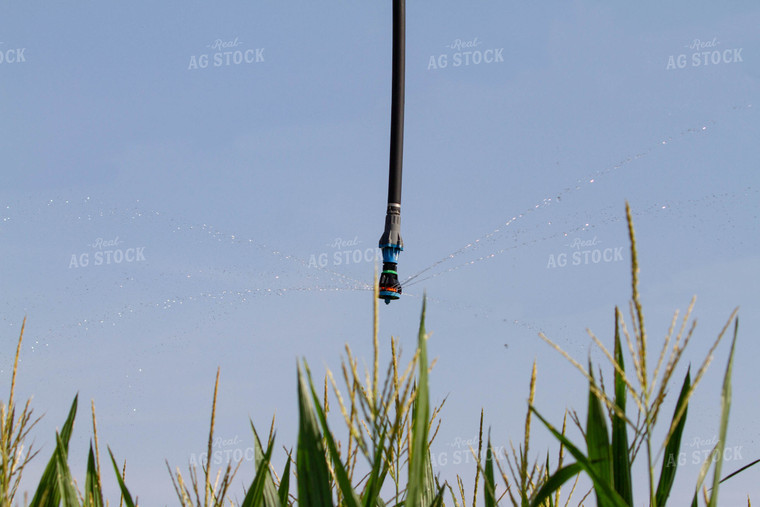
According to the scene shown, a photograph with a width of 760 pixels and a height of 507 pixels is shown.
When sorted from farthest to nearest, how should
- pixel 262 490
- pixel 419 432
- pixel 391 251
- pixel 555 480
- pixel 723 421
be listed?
pixel 391 251
pixel 262 490
pixel 555 480
pixel 723 421
pixel 419 432

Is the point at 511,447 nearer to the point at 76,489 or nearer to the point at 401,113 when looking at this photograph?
the point at 76,489

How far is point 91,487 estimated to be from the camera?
3246mm

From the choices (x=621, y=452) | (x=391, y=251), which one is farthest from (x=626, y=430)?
(x=391, y=251)

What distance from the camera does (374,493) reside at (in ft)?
7.39

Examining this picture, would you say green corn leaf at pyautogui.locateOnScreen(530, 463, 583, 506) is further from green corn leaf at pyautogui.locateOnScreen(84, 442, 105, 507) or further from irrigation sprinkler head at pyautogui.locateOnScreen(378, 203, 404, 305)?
irrigation sprinkler head at pyautogui.locateOnScreen(378, 203, 404, 305)

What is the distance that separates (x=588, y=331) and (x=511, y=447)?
0.72 m

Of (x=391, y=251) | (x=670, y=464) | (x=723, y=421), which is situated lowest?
(x=670, y=464)

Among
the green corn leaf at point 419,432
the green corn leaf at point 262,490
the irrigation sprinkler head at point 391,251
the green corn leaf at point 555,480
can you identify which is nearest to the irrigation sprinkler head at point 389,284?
the irrigation sprinkler head at point 391,251

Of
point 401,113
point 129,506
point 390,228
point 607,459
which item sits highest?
point 401,113

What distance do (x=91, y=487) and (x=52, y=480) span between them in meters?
0.15

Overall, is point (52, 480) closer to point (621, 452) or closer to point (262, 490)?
point (262, 490)

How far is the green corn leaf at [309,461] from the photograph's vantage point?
201 centimetres

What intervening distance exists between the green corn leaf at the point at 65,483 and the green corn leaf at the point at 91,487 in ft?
0.83

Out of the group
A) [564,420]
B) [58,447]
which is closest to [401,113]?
[564,420]
